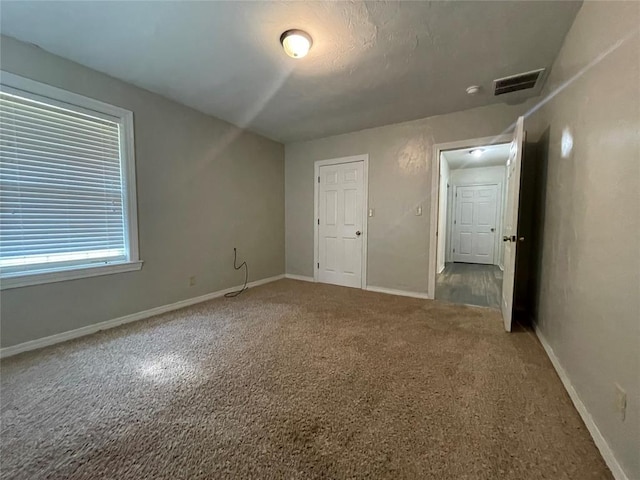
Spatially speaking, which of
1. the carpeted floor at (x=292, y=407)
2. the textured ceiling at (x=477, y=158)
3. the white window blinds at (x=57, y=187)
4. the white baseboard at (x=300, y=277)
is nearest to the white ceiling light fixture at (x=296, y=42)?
the white window blinds at (x=57, y=187)

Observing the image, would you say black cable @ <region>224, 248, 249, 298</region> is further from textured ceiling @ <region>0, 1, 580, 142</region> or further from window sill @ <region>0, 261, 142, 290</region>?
textured ceiling @ <region>0, 1, 580, 142</region>

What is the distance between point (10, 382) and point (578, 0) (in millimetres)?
4363

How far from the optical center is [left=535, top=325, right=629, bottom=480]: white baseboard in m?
Result: 1.10

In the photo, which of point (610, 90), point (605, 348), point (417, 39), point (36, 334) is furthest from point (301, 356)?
point (417, 39)

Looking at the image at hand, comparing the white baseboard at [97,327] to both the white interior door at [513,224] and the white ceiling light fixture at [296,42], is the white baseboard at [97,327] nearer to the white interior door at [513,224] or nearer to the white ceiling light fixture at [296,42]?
the white ceiling light fixture at [296,42]

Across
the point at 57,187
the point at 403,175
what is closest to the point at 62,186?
the point at 57,187

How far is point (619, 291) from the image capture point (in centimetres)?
116

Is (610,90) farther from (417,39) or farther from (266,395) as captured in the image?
(266,395)

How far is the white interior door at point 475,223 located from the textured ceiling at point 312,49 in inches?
163

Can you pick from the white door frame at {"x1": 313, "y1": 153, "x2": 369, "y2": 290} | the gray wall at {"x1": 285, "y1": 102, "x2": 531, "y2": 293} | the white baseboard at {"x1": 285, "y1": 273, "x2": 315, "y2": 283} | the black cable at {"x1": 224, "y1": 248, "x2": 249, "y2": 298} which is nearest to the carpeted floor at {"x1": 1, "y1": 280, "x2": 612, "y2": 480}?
the black cable at {"x1": 224, "y1": 248, "x2": 249, "y2": 298}

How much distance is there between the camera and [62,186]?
2355 millimetres

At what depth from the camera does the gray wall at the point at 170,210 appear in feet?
7.27

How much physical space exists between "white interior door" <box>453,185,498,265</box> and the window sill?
700 centimetres

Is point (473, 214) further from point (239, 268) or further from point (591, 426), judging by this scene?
point (591, 426)
